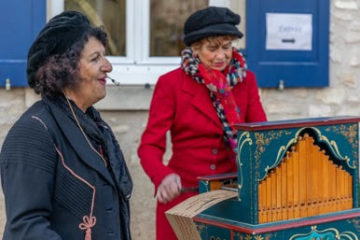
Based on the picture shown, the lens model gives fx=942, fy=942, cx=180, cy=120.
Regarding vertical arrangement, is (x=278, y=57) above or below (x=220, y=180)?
above

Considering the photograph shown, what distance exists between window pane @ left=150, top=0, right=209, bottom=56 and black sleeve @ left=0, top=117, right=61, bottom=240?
3143 mm

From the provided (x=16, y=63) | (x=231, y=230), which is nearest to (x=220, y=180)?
(x=231, y=230)

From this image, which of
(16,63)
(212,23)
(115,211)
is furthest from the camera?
(16,63)

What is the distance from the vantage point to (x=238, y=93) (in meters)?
4.32

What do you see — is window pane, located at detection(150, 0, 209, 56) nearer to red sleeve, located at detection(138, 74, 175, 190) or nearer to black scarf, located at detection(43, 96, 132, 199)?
red sleeve, located at detection(138, 74, 175, 190)

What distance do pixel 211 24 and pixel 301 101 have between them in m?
2.28

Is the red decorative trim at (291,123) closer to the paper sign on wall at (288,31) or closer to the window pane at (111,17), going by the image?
the paper sign on wall at (288,31)

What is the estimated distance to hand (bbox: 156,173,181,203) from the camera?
154 inches

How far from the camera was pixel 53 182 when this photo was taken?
10.2ft

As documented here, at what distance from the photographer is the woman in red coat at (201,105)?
13.8 ft

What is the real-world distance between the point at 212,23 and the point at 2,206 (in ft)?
7.32

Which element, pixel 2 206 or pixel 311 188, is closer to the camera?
pixel 311 188

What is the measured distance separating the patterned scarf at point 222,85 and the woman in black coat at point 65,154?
85 centimetres

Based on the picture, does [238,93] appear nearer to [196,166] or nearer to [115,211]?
[196,166]
